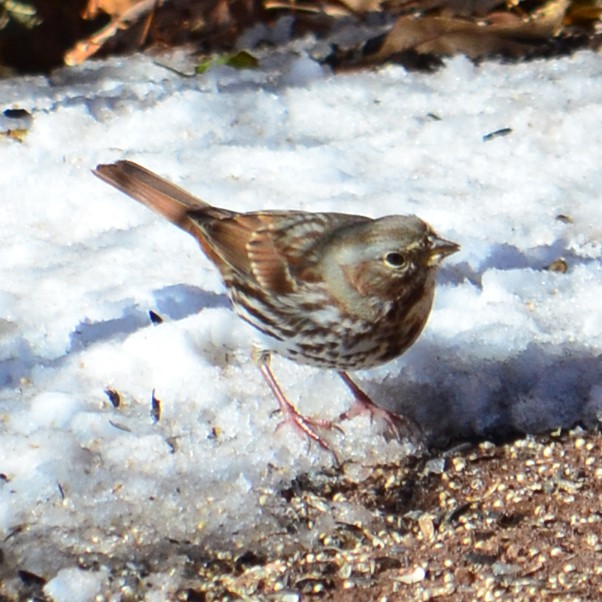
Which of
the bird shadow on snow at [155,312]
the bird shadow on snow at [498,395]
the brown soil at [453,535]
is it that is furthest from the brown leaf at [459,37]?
the brown soil at [453,535]

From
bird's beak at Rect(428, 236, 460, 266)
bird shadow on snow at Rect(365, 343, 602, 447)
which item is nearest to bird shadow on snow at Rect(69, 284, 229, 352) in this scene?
bird shadow on snow at Rect(365, 343, 602, 447)

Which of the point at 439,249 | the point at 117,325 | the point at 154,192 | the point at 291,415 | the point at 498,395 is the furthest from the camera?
the point at 154,192

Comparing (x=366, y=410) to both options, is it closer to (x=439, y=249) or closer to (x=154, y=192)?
(x=439, y=249)

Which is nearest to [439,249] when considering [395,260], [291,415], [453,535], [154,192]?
[395,260]

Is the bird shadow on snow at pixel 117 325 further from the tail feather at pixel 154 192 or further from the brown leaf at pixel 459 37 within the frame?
the brown leaf at pixel 459 37

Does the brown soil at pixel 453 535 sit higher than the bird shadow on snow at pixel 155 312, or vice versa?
the bird shadow on snow at pixel 155 312

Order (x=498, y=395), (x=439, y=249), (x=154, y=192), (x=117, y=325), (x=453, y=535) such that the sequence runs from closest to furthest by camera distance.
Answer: (x=453, y=535) → (x=439, y=249) → (x=498, y=395) → (x=117, y=325) → (x=154, y=192)
